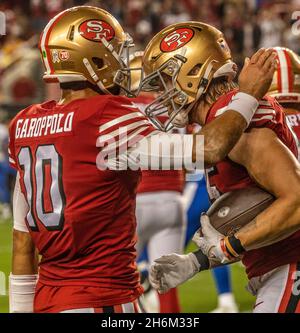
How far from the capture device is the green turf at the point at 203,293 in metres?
5.73

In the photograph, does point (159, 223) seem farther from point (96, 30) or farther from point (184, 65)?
point (96, 30)

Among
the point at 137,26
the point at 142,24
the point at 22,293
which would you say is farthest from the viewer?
the point at 137,26

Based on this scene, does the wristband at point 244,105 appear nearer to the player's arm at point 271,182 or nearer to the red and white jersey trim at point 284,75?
A: the player's arm at point 271,182

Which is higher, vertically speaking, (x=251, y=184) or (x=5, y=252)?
(x=5, y=252)

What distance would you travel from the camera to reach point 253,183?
2.91m

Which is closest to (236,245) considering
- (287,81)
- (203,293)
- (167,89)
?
(167,89)

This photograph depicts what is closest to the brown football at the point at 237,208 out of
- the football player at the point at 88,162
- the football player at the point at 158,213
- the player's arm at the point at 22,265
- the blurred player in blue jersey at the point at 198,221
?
the football player at the point at 88,162

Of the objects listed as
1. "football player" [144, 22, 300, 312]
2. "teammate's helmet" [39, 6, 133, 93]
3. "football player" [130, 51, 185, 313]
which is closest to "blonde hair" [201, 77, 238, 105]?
"football player" [144, 22, 300, 312]

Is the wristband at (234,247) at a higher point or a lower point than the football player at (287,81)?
lower

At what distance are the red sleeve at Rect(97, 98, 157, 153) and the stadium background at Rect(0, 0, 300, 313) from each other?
6640 millimetres

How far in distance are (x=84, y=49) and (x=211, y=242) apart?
0.84m

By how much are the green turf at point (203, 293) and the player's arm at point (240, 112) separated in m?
3.00
